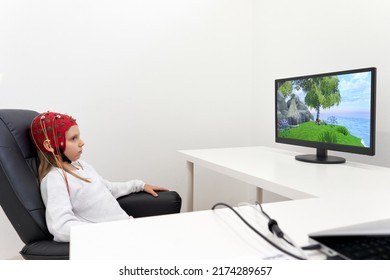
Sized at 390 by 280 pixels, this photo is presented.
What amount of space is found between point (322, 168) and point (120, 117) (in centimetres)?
132

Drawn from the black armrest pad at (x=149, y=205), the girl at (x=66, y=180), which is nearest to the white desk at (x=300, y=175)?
the black armrest pad at (x=149, y=205)

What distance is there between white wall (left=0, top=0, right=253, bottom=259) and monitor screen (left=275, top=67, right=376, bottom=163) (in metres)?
0.70

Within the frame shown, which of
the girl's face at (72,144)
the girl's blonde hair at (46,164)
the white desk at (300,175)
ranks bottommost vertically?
the white desk at (300,175)

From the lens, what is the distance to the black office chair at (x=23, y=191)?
967 mm

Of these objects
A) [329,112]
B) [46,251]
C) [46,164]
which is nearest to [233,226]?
[46,251]

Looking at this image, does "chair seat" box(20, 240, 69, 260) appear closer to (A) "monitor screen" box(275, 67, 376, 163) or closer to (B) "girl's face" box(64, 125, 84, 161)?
(B) "girl's face" box(64, 125, 84, 161)

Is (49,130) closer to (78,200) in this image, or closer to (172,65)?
(78,200)

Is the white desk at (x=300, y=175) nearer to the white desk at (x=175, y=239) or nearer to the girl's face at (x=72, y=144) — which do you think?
the white desk at (x=175, y=239)

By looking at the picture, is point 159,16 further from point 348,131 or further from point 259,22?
point 348,131

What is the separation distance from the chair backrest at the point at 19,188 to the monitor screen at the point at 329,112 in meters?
1.18

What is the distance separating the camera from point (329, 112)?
61.4 inches

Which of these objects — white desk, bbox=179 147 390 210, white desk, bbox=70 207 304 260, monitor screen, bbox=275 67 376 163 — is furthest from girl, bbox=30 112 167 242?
monitor screen, bbox=275 67 376 163

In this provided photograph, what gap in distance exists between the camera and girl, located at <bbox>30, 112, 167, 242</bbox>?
1.09 m

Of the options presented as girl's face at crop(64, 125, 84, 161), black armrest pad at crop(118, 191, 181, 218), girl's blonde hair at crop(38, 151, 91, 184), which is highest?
girl's face at crop(64, 125, 84, 161)
